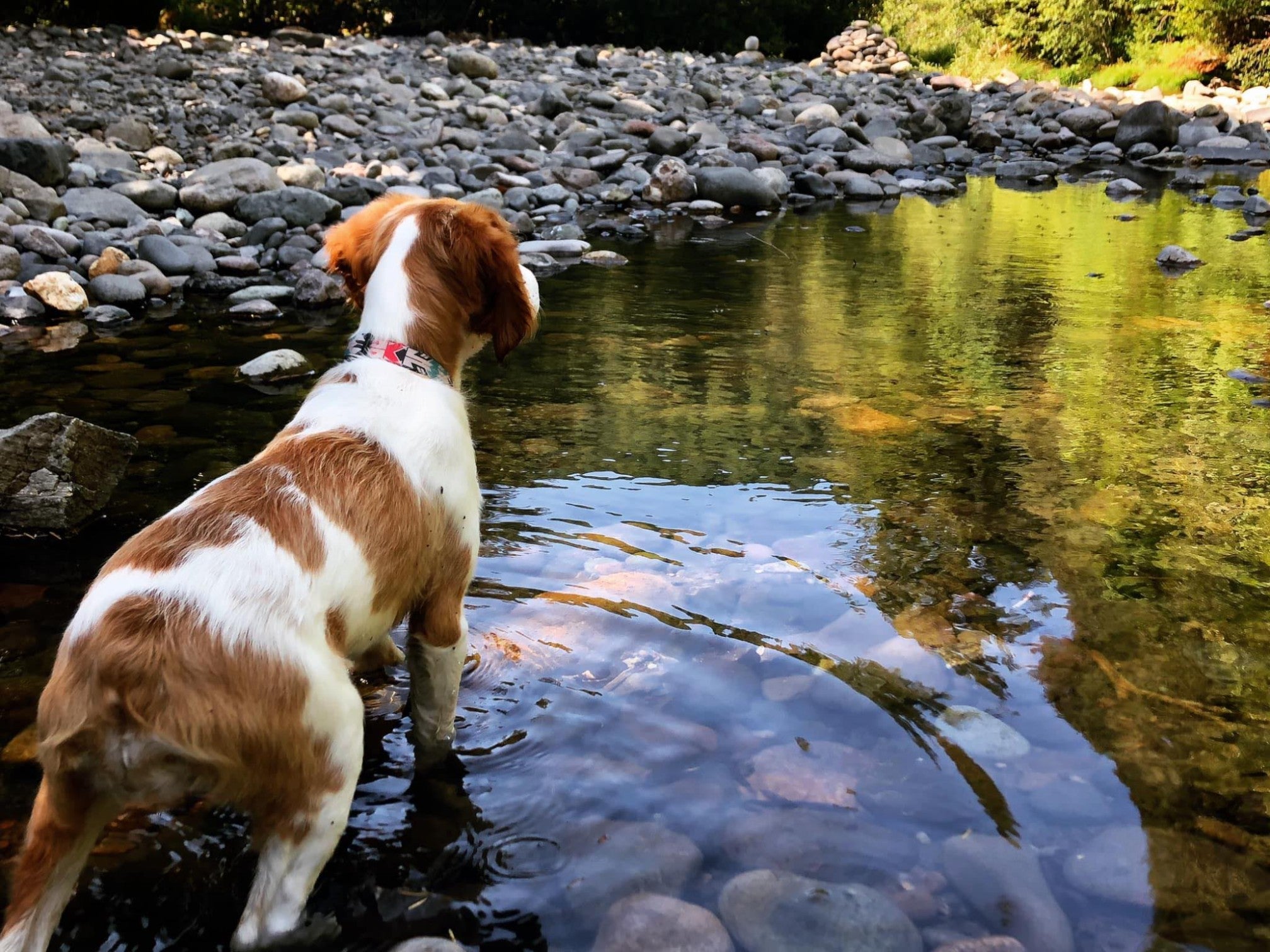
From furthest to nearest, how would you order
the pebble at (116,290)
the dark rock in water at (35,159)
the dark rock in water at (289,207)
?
1. the dark rock in water at (289,207)
2. the dark rock in water at (35,159)
3. the pebble at (116,290)

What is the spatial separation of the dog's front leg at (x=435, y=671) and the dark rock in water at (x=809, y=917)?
0.97 m

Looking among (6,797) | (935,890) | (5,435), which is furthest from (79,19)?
(935,890)

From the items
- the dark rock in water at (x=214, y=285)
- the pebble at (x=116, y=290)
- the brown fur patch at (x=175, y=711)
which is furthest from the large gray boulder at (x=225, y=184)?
the brown fur patch at (x=175, y=711)

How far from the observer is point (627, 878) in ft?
8.56

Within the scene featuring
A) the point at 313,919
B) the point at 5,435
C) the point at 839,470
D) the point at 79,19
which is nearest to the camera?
the point at 313,919

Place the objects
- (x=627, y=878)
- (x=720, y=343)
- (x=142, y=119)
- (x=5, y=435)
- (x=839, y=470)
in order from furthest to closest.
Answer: (x=142, y=119) < (x=720, y=343) < (x=839, y=470) < (x=5, y=435) < (x=627, y=878)

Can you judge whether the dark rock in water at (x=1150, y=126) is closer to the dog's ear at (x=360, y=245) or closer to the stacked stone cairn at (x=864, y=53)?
the stacked stone cairn at (x=864, y=53)

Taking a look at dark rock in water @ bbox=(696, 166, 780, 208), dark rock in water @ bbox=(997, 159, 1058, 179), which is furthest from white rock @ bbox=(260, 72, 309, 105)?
dark rock in water @ bbox=(997, 159, 1058, 179)

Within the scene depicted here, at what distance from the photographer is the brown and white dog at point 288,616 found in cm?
207

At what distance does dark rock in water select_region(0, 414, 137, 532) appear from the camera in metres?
4.44

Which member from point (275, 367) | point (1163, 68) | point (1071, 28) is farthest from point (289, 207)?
point (1071, 28)

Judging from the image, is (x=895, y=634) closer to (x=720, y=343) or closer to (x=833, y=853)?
(x=833, y=853)

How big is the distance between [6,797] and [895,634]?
274cm

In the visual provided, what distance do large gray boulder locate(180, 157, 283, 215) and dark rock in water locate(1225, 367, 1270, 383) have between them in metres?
9.48
